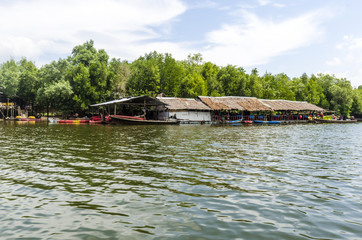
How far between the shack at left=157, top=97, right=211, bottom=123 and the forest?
25.5 ft

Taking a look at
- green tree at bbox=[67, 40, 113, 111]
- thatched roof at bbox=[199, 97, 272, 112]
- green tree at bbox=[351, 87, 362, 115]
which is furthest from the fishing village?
green tree at bbox=[351, 87, 362, 115]

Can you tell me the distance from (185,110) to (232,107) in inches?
390

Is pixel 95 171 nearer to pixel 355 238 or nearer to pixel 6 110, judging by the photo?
pixel 355 238

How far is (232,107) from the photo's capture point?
53.3m

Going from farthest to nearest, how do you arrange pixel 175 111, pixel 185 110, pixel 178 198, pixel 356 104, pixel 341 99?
pixel 356 104, pixel 341 99, pixel 185 110, pixel 175 111, pixel 178 198

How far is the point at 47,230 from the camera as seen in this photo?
4.95m

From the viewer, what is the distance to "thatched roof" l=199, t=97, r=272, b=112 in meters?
53.2

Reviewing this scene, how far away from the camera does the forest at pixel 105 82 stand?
52.9 meters

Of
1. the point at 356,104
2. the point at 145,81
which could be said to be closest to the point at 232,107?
the point at 145,81

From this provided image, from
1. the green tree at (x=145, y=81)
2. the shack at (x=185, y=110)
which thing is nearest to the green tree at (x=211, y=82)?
the shack at (x=185, y=110)

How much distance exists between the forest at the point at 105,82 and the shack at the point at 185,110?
778 cm

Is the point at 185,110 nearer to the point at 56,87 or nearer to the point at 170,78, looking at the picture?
the point at 170,78

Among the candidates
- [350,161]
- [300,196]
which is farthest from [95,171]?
[350,161]

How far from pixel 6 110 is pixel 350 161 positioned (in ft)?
231
